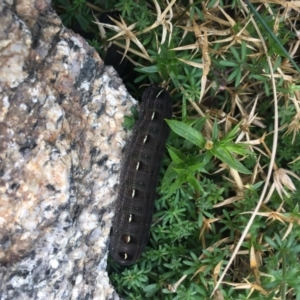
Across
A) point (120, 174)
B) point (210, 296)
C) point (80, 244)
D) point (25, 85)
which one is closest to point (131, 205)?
point (120, 174)

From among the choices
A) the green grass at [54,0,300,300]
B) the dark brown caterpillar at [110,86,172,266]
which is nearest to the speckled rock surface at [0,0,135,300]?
the dark brown caterpillar at [110,86,172,266]

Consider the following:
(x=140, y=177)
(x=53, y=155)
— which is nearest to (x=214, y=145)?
(x=140, y=177)

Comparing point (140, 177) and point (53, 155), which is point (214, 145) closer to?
point (140, 177)

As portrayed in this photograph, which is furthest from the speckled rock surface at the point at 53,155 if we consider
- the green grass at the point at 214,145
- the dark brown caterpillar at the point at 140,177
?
the green grass at the point at 214,145

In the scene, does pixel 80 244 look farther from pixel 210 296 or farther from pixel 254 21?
pixel 254 21

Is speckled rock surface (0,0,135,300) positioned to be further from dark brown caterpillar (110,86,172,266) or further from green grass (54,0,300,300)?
green grass (54,0,300,300)

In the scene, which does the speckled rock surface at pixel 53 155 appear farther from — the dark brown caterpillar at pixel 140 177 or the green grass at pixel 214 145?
the green grass at pixel 214 145
